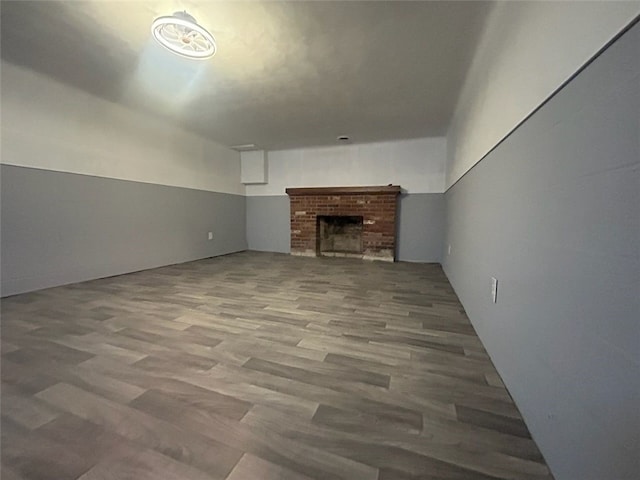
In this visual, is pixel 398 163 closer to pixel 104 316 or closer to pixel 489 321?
pixel 489 321

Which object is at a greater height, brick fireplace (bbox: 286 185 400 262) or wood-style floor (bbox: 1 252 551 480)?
brick fireplace (bbox: 286 185 400 262)

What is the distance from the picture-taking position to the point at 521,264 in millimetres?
1258

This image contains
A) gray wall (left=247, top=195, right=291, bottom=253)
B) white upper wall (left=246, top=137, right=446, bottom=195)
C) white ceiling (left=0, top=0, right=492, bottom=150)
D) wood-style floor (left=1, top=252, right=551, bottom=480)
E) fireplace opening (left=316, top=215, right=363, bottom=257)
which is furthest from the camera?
gray wall (left=247, top=195, right=291, bottom=253)

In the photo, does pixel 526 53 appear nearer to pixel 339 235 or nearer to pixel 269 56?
pixel 269 56

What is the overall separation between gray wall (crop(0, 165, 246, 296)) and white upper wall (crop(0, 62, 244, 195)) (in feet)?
0.48

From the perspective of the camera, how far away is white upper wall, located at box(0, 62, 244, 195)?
107 inches

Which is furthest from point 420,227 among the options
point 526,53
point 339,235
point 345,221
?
point 526,53

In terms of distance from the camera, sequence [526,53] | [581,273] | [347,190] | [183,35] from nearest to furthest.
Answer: [581,273], [526,53], [183,35], [347,190]

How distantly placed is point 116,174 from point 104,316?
2249 millimetres

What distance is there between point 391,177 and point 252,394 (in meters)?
4.64

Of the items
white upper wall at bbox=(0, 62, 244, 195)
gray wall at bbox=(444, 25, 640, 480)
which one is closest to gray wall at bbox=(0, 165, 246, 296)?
white upper wall at bbox=(0, 62, 244, 195)

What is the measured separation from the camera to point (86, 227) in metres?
3.33

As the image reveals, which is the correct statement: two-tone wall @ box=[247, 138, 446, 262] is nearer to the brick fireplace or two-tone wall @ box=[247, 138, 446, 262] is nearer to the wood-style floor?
the brick fireplace

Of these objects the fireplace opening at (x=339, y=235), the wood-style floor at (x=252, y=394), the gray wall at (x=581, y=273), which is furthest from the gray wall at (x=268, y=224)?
the gray wall at (x=581, y=273)
